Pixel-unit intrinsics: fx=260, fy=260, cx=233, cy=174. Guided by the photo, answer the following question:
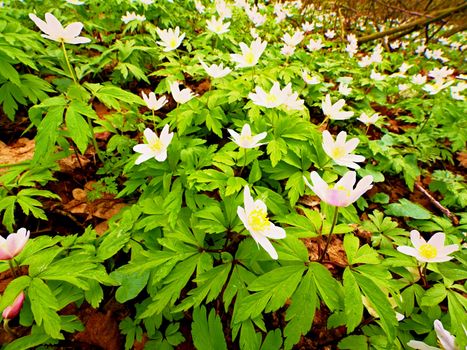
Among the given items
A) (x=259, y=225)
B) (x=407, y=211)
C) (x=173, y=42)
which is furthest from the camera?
(x=173, y=42)

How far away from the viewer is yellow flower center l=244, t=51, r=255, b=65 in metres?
2.75

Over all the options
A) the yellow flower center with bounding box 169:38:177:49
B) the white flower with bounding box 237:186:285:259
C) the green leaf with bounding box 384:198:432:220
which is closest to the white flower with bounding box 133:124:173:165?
the white flower with bounding box 237:186:285:259

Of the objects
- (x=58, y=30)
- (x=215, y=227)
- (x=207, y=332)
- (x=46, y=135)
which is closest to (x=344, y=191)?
(x=215, y=227)

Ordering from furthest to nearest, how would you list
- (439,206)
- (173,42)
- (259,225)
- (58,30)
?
(173,42) < (439,206) < (58,30) < (259,225)

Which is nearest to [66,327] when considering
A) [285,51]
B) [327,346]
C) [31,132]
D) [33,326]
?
[33,326]

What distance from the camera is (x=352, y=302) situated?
1.20 metres

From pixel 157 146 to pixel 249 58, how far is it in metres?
1.53

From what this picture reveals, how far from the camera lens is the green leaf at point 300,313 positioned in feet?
3.87

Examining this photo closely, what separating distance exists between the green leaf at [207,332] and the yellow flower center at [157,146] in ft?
3.57

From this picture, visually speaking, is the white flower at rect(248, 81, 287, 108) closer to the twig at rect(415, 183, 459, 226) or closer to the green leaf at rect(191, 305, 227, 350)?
the green leaf at rect(191, 305, 227, 350)

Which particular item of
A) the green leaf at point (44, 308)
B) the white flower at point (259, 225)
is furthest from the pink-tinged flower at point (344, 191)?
the green leaf at point (44, 308)

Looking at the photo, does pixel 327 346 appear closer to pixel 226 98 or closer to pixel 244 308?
pixel 244 308

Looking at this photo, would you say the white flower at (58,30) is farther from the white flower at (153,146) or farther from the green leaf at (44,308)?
the green leaf at (44,308)

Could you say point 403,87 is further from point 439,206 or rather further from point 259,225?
point 259,225
